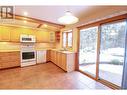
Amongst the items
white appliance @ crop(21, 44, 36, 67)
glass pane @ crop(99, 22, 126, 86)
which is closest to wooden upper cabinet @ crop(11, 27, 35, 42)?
white appliance @ crop(21, 44, 36, 67)

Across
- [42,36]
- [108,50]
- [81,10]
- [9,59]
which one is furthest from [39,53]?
[108,50]

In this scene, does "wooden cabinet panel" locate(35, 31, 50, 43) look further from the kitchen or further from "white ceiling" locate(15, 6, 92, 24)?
"white ceiling" locate(15, 6, 92, 24)

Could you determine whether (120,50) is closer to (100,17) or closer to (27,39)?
(100,17)

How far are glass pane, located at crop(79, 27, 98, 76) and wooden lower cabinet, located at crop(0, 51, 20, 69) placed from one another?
3.08 metres

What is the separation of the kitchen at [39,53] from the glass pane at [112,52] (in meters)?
0.26

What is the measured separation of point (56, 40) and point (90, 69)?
130 inches

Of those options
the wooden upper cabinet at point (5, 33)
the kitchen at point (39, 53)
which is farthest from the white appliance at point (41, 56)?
the wooden upper cabinet at point (5, 33)

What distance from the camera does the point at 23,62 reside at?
4.79 m

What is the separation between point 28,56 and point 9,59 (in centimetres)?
91

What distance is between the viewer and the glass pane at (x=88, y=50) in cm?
353

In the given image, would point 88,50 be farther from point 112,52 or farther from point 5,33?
point 5,33

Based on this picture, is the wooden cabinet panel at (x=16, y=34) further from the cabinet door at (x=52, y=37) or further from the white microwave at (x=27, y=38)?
the cabinet door at (x=52, y=37)

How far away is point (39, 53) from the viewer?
5469 mm

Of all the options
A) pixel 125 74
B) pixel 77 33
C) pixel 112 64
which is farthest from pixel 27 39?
pixel 125 74
